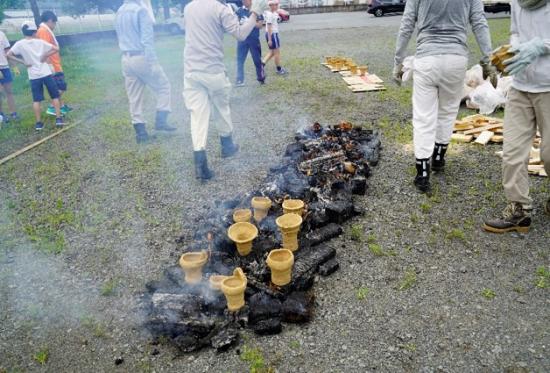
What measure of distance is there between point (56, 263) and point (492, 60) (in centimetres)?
465

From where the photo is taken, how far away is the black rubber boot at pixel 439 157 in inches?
186

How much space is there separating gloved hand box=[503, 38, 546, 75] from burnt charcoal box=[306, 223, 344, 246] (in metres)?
2.07

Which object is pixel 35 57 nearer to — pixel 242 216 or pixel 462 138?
pixel 242 216

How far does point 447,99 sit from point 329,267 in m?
2.56

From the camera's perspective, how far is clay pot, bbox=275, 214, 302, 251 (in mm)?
3242

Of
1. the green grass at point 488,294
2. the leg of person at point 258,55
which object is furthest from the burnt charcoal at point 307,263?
the leg of person at point 258,55

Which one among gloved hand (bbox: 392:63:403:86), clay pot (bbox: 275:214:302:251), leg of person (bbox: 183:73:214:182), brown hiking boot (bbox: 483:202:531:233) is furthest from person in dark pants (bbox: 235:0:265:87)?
brown hiking boot (bbox: 483:202:531:233)

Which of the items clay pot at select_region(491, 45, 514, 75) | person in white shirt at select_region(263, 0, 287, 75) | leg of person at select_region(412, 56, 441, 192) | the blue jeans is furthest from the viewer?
person in white shirt at select_region(263, 0, 287, 75)

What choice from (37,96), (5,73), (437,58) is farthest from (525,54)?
(5,73)

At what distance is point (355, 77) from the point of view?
9.98 metres

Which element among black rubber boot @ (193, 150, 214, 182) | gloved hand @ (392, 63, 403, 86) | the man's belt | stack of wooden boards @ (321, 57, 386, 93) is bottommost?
black rubber boot @ (193, 150, 214, 182)

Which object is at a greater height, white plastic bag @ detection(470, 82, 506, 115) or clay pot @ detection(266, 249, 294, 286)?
white plastic bag @ detection(470, 82, 506, 115)

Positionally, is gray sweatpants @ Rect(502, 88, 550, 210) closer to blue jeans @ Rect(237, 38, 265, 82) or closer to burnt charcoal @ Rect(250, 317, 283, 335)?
burnt charcoal @ Rect(250, 317, 283, 335)

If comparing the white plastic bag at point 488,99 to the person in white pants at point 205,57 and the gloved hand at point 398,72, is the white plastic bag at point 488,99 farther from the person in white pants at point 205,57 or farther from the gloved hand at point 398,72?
the person in white pants at point 205,57
